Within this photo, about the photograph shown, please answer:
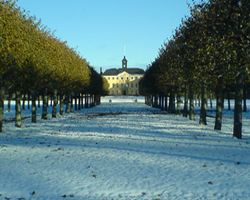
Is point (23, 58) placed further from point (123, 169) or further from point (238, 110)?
point (123, 169)

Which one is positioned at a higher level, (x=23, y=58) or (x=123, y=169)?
(x=23, y=58)

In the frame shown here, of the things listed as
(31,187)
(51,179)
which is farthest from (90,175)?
(31,187)

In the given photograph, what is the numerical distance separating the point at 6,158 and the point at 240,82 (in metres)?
17.7

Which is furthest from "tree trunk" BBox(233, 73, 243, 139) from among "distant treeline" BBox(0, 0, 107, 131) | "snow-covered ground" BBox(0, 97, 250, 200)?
"distant treeline" BBox(0, 0, 107, 131)

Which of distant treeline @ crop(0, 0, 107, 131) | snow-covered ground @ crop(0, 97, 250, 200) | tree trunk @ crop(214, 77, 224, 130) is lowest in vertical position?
snow-covered ground @ crop(0, 97, 250, 200)

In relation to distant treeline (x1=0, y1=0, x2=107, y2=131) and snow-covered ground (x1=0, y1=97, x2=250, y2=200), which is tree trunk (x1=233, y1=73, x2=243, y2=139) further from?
distant treeline (x1=0, y1=0, x2=107, y2=131)

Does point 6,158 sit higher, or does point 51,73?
point 51,73

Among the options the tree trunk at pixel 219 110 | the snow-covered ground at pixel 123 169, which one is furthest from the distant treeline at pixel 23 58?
the tree trunk at pixel 219 110

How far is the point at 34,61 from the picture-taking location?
4388 centimetres

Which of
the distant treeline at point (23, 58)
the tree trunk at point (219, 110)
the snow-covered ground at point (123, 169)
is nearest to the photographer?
the snow-covered ground at point (123, 169)

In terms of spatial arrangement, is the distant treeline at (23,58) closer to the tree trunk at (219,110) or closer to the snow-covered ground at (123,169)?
the snow-covered ground at (123,169)

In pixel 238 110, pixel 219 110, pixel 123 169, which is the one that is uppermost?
pixel 238 110

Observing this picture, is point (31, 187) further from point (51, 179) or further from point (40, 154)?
point (40, 154)

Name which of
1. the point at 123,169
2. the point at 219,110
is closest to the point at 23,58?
the point at 219,110
